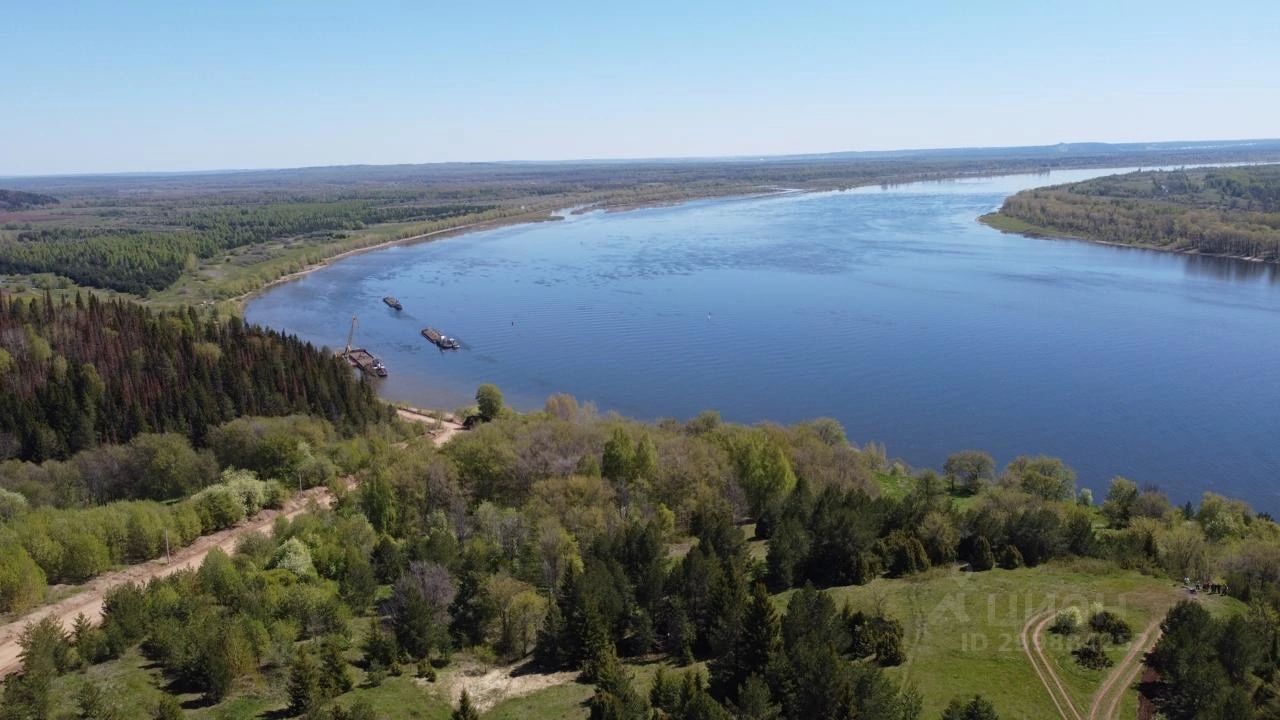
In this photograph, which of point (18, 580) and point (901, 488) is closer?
point (18, 580)

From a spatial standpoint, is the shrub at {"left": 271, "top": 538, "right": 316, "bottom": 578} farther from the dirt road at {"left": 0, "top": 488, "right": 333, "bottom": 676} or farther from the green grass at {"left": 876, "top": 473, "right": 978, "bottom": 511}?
the green grass at {"left": 876, "top": 473, "right": 978, "bottom": 511}

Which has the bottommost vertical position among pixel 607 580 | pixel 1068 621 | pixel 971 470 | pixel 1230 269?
pixel 971 470

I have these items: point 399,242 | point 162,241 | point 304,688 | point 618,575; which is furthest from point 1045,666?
point 162,241

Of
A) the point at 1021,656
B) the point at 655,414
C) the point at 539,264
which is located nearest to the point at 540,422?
the point at 655,414

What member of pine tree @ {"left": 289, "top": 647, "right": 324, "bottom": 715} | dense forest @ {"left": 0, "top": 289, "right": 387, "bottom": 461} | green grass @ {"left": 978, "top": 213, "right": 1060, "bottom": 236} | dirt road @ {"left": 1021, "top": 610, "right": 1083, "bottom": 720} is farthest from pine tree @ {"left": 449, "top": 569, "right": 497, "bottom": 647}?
green grass @ {"left": 978, "top": 213, "right": 1060, "bottom": 236}

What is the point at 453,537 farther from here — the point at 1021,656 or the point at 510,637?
the point at 1021,656

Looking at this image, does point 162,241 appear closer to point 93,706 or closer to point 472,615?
point 472,615
